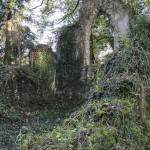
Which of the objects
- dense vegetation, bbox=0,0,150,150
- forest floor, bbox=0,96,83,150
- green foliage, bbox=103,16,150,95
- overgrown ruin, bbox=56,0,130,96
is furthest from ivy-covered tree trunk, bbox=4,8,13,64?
green foliage, bbox=103,16,150,95

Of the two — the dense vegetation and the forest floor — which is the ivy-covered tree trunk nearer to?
the dense vegetation

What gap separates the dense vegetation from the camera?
5.90 meters

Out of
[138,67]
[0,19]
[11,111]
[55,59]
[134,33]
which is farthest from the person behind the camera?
[0,19]

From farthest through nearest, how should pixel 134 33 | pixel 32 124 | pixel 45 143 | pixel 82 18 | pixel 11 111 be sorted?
1. pixel 82 18
2. pixel 11 111
3. pixel 32 124
4. pixel 134 33
5. pixel 45 143

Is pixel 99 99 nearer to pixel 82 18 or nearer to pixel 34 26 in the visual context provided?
pixel 82 18

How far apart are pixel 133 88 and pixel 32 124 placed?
807cm

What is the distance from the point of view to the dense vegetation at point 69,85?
5.90 metres

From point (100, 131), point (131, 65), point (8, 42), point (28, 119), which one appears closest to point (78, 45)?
point (8, 42)

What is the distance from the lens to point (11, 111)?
1655cm

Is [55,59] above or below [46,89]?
above

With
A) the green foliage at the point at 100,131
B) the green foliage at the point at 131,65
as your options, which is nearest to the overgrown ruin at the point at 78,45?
the green foliage at the point at 131,65

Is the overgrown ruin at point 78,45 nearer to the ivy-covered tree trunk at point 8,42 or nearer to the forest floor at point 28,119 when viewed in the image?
the forest floor at point 28,119

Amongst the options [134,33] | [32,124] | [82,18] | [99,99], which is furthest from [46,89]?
[99,99]

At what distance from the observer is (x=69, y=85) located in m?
19.7
